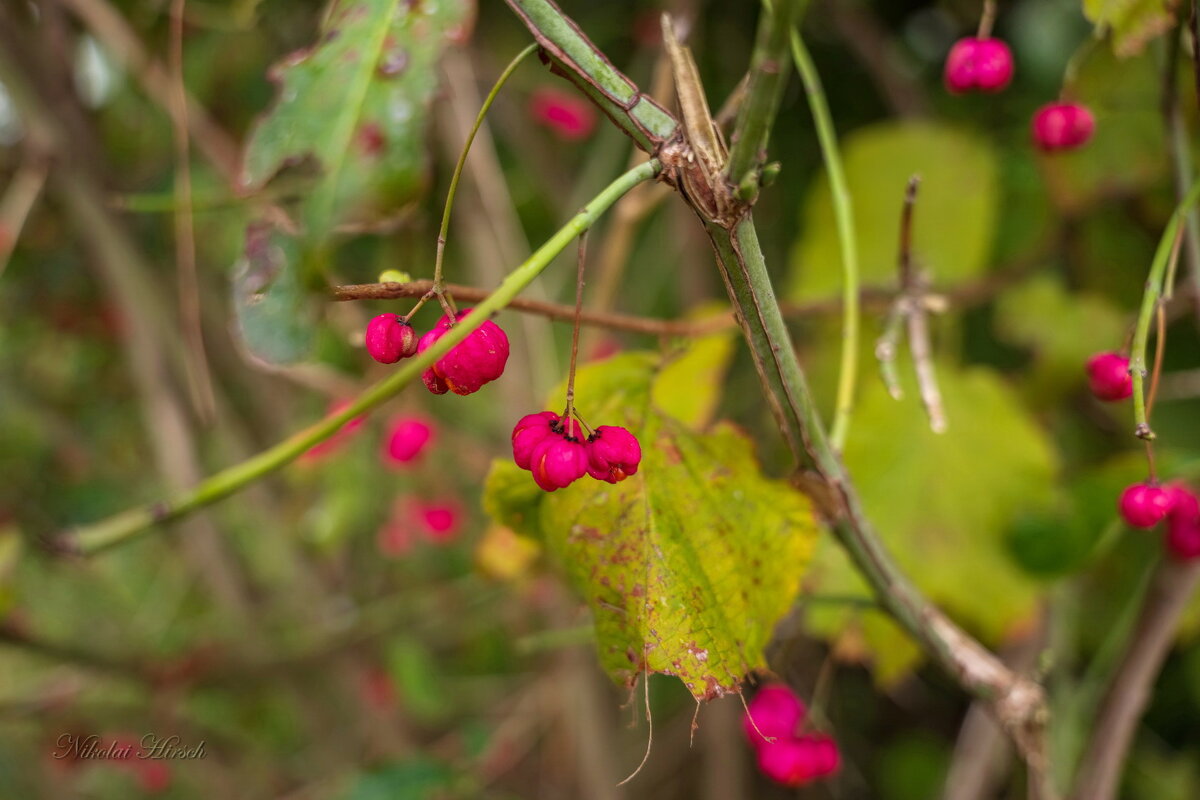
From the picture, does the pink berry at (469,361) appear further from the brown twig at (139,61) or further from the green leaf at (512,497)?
the brown twig at (139,61)

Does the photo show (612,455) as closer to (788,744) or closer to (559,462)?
(559,462)

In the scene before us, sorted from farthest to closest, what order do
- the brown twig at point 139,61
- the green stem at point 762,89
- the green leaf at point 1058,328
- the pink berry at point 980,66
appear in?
the brown twig at point 139,61 → the green leaf at point 1058,328 → the pink berry at point 980,66 → the green stem at point 762,89

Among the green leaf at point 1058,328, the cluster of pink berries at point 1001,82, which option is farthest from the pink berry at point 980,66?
the green leaf at point 1058,328

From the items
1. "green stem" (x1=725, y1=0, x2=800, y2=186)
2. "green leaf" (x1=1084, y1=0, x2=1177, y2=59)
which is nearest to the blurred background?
"green leaf" (x1=1084, y1=0, x2=1177, y2=59)

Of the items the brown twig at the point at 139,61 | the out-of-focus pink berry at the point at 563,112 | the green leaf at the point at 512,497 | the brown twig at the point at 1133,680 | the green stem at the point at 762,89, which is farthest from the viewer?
the out-of-focus pink berry at the point at 563,112

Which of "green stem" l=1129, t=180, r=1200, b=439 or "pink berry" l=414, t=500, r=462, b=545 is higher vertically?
"green stem" l=1129, t=180, r=1200, b=439

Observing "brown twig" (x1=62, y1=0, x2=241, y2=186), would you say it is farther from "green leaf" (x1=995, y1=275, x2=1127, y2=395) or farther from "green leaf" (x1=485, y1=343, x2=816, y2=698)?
"green leaf" (x1=995, y1=275, x2=1127, y2=395)

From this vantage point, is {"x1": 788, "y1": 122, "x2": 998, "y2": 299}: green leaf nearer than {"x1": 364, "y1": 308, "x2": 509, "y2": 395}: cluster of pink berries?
No

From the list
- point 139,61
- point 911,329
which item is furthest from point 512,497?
point 139,61
